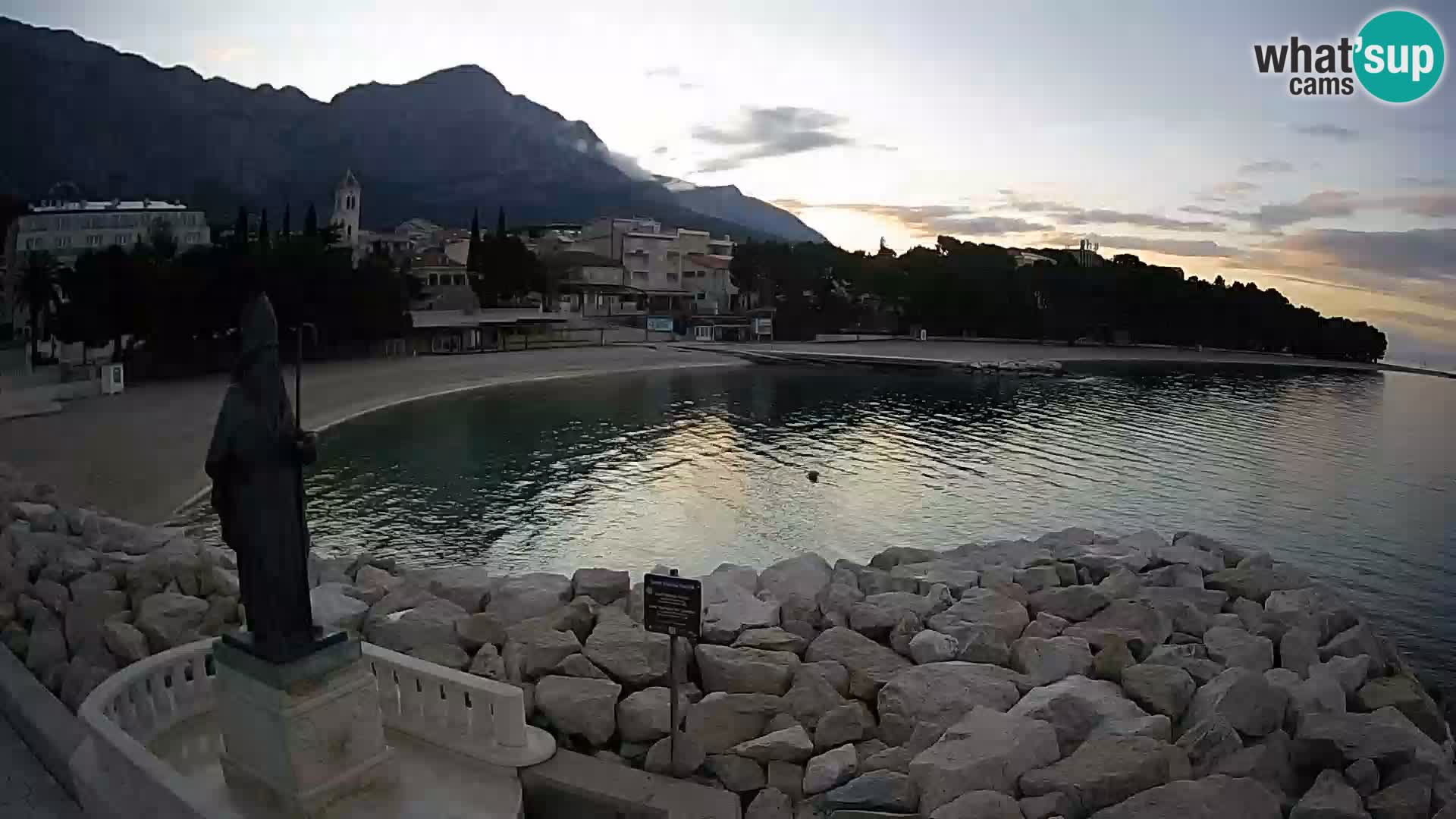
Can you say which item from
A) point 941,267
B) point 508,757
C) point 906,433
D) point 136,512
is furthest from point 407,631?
point 941,267

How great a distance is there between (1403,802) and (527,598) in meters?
6.46

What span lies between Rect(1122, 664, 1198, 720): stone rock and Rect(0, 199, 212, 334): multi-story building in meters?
36.3

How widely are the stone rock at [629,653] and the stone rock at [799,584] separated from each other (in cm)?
148

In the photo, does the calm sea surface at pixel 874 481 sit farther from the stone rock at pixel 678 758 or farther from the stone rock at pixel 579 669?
the stone rock at pixel 678 758

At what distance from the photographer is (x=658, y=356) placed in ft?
159

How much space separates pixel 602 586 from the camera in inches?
355

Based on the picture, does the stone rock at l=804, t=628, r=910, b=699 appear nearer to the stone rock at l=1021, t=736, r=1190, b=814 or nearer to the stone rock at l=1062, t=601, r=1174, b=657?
the stone rock at l=1062, t=601, r=1174, b=657

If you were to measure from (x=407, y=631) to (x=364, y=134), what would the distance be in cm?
19593

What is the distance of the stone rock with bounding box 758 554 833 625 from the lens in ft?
27.8

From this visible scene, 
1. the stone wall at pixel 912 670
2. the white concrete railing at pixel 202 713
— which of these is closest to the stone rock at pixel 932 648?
the stone wall at pixel 912 670

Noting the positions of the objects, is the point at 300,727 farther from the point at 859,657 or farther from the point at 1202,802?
the point at 1202,802

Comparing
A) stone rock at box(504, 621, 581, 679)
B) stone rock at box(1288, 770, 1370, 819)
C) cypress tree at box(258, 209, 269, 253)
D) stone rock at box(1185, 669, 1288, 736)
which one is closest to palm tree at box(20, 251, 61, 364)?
cypress tree at box(258, 209, 269, 253)

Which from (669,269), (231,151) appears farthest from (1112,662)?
(231,151)

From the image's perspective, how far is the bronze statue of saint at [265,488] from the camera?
4820 mm
